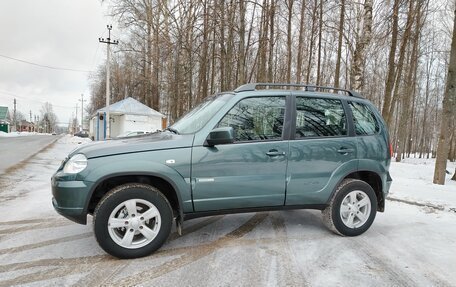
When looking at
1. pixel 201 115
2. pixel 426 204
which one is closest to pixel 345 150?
pixel 201 115

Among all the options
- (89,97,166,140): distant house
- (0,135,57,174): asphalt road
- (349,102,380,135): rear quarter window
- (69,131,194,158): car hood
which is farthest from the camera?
(89,97,166,140): distant house

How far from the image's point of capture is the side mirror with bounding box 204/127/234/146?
11.4 feet

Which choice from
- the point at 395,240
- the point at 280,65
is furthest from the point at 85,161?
the point at 280,65

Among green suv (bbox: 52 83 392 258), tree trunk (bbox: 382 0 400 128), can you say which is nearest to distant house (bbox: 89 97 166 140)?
tree trunk (bbox: 382 0 400 128)

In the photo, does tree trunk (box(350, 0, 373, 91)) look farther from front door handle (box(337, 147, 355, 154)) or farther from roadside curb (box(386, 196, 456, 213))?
front door handle (box(337, 147, 355, 154))

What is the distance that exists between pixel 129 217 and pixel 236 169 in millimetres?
1288

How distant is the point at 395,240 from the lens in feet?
14.1

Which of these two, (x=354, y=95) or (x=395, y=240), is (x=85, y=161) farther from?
(x=395, y=240)

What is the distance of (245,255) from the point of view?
3.62 m

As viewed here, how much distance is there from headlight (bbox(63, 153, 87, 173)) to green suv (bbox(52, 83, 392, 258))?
12mm

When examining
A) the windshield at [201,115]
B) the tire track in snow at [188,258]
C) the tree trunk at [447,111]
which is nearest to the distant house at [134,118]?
the tree trunk at [447,111]

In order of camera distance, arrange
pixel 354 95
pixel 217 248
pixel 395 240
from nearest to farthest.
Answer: pixel 217 248 → pixel 395 240 → pixel 354 95

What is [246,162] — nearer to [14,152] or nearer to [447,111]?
[447,111]

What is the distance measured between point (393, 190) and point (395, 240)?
11.4ft
